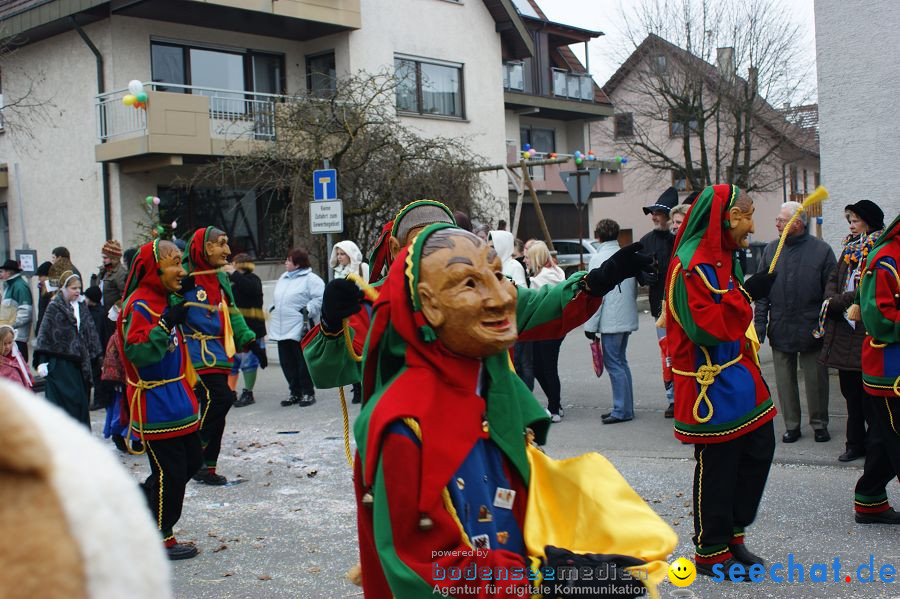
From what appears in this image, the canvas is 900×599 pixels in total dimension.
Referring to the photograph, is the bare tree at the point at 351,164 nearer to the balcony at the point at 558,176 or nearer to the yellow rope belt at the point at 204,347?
the yellow rope belt at the point at 204,347

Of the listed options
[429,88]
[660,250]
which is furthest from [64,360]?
[429,88]

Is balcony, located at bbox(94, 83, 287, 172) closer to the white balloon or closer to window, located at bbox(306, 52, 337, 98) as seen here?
the white balloon

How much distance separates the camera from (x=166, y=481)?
5.91 m

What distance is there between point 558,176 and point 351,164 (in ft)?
56.6

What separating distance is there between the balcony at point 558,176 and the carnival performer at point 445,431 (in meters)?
25.6

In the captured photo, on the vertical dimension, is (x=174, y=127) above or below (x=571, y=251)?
above

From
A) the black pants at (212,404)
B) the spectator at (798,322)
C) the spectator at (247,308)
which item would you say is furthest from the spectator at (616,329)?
the spectator at (247,308)

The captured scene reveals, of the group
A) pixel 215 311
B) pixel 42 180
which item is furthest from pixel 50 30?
pixel 215 311

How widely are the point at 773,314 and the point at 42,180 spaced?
722 inches

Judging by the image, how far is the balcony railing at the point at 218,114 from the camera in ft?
61.4

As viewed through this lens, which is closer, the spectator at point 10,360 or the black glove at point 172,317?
the black glove at point 172,317

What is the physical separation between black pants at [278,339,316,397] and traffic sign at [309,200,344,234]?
1.54 meters

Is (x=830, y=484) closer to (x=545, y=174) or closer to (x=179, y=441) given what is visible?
(x=179, y=441)

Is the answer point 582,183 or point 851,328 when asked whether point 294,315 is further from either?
point 851,328
